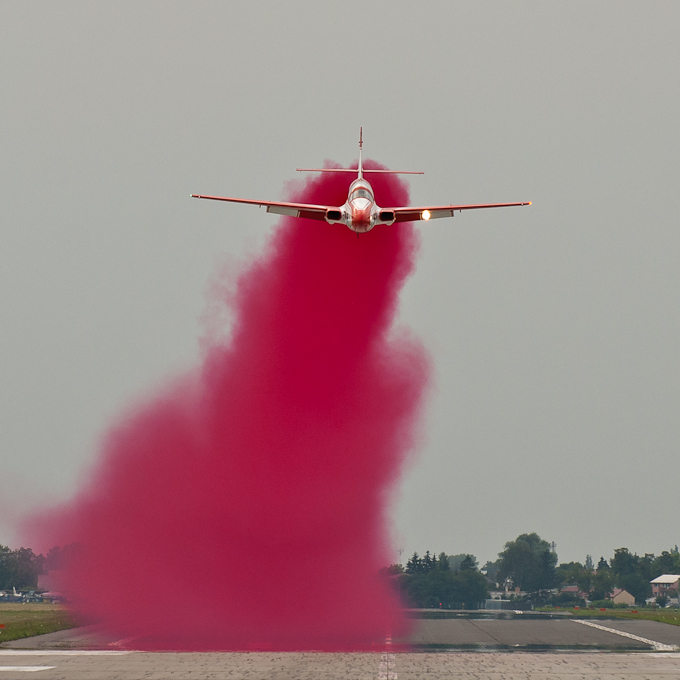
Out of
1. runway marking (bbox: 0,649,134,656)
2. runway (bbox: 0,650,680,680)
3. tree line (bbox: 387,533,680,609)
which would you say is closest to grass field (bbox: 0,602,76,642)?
runway marking (bbox: 0,649,134,656)

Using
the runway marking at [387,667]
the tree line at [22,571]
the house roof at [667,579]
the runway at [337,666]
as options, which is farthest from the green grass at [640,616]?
the tree line at [22,571]

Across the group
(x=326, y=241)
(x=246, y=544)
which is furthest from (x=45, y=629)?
(x=326, y=241)

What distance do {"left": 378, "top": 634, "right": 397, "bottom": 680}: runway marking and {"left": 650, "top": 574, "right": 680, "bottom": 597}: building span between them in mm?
128350

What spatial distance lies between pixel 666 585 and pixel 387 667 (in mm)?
138848

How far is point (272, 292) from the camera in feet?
169

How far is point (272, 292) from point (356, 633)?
74.3 ft

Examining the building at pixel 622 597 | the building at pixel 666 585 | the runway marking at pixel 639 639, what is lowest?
the runway marking at pixel 639 639

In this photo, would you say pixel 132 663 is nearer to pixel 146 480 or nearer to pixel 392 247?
pixel 146 480

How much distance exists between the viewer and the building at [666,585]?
15062 centimetres

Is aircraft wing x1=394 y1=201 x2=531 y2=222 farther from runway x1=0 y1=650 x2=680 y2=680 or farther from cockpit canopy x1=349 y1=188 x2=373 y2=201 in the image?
runway x1=0 y1=650 x2=680 y2=680

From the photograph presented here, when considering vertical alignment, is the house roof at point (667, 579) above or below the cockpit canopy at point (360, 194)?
below

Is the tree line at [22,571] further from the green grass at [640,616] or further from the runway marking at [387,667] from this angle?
the runway marking at [387,667]

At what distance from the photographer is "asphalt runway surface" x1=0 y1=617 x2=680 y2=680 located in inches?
1238

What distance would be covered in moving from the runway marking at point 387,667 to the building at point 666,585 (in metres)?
128
